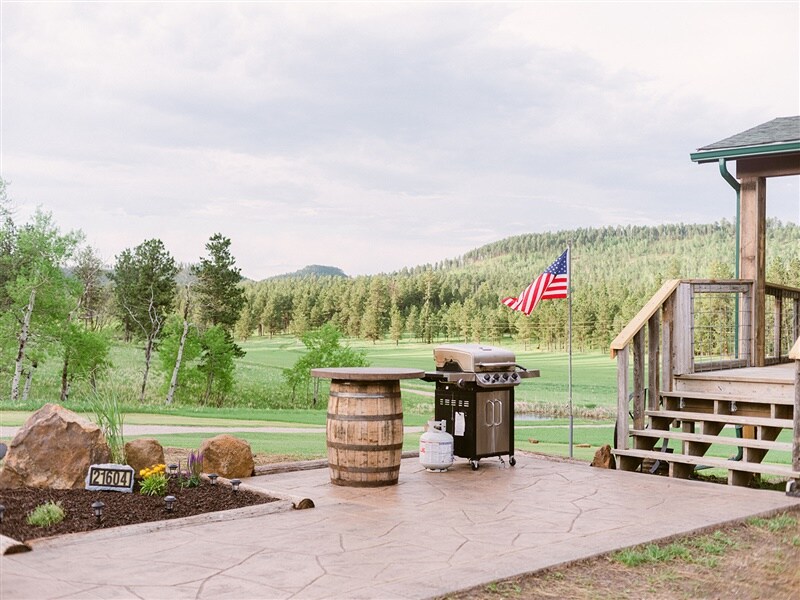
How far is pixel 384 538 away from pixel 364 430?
66.4 inches

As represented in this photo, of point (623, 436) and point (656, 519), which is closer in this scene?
point (656, 519)

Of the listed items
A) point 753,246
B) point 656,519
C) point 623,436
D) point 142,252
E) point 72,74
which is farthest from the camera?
point 142,252

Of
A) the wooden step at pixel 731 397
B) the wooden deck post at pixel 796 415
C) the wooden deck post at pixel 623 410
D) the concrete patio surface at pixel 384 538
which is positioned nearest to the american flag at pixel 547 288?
the wooden deck post at pixel 623 410

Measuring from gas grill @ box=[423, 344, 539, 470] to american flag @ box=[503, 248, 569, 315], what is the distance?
215 centimetres

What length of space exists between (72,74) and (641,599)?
18.0 metres

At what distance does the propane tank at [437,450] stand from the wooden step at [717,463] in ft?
6.02

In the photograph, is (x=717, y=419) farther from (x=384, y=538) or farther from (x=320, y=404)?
(x=320, y=404)

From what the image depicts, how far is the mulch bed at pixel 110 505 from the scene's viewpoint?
5000mm

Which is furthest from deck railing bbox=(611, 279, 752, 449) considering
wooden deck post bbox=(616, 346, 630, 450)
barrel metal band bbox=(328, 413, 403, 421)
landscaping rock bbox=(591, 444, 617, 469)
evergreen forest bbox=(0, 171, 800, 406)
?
evergreen forest bbox=(0, 171, 800, 406)

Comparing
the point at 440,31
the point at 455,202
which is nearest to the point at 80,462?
the point at 440,31

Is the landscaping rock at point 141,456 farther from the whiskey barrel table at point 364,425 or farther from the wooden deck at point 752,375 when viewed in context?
the wooden deck at point 752,375

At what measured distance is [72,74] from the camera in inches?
715

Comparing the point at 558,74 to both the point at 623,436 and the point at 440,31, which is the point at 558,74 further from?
the point at 623,436

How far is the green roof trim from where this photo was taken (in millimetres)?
8711
